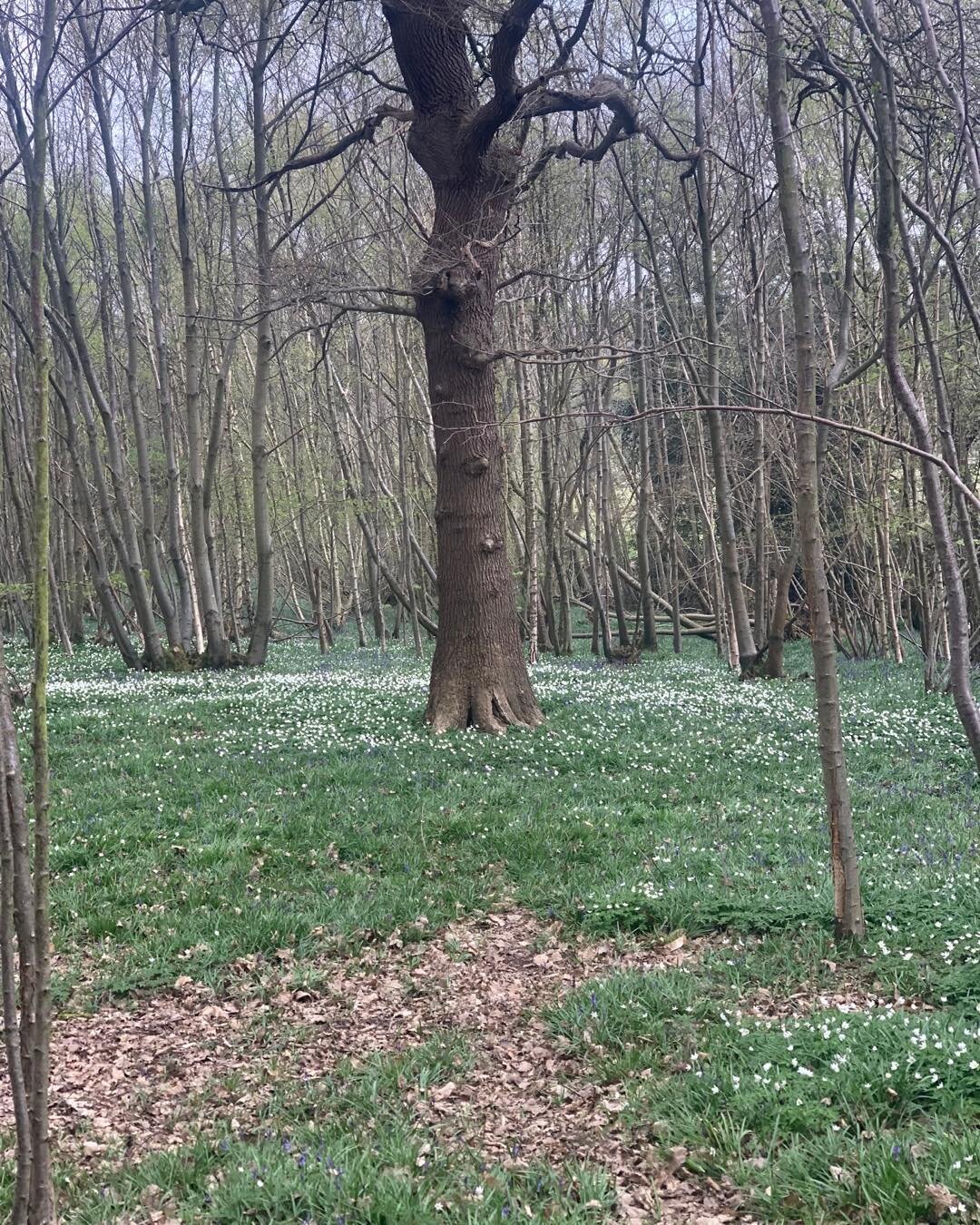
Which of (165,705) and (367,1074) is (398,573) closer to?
(165,705)

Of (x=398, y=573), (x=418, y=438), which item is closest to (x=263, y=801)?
(x=418, y=438)

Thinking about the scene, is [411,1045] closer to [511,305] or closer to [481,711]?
[481,711]

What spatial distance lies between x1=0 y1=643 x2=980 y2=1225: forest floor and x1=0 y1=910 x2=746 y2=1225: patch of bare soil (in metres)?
0.02

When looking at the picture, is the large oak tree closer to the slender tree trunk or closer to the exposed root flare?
the exposed root flare

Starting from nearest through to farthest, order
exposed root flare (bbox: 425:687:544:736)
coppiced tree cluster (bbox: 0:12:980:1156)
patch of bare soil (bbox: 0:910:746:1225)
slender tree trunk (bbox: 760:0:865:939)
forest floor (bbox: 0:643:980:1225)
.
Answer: forest floor (bbox: 0:643:980:1225), patch of bare soil (bbox: 0:910:746:1225), slender tree trunk (bbox: 760:0:865:939), coppiced tree cluster (bbox: 0:12:980:1156), exposed root flare (bbox: 425:687:544:736)

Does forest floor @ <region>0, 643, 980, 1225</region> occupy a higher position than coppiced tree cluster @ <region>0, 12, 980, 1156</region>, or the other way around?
coppiced tree cluster @ <region>0, 12, 980, 1156</region>

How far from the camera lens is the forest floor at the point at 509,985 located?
3.32 m

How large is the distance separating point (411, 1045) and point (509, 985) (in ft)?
2.64

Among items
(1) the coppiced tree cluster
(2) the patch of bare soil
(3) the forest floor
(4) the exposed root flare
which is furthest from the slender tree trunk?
(4) the exposed root flare

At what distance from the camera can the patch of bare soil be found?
360cm

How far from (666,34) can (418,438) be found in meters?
14.0

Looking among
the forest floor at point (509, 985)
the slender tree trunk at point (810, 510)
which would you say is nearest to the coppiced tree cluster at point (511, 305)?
the slender tree trunk at point (810, 510)

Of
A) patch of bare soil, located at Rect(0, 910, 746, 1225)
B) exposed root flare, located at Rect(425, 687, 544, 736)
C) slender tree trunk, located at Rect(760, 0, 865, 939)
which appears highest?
slender tree trunk, located at Rect(760, 0, 865, 939)

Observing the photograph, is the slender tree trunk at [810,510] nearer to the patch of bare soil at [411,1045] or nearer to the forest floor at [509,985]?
the forest floor at [509,985]
